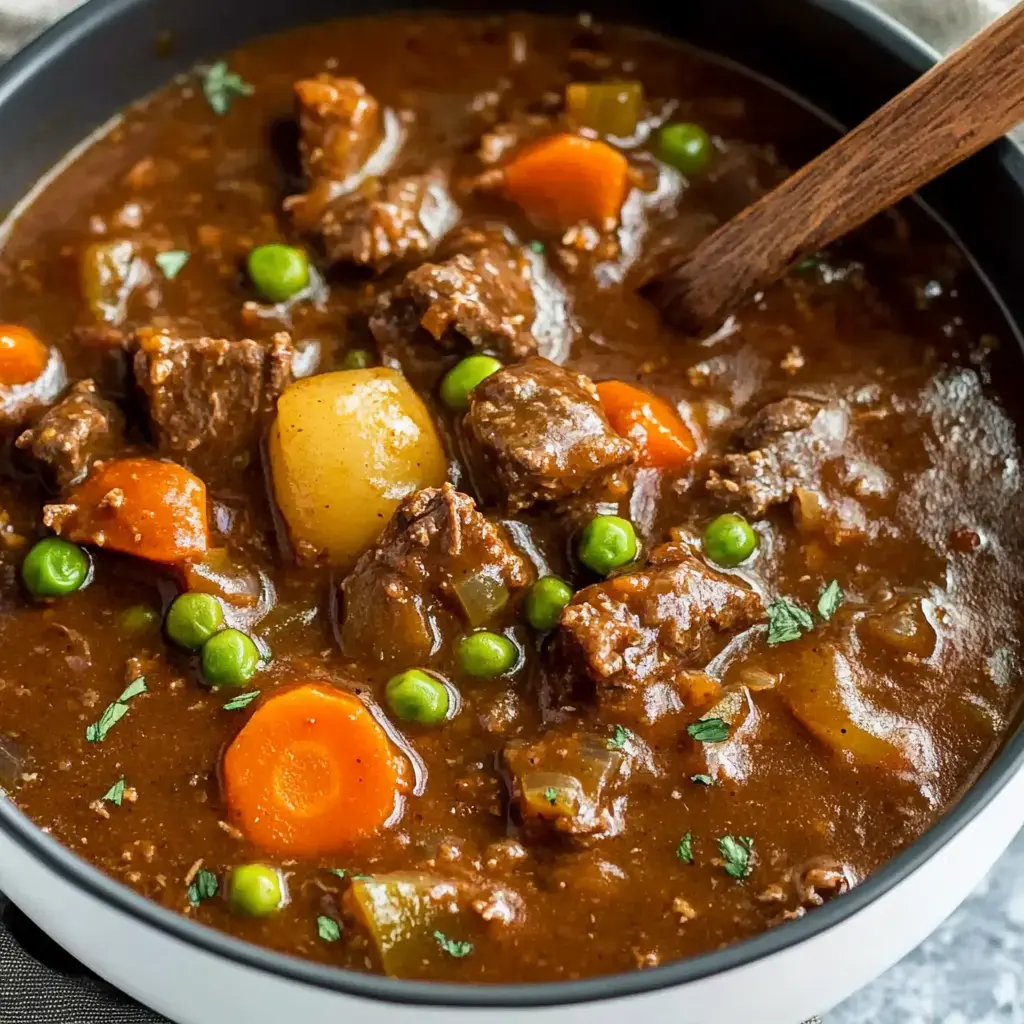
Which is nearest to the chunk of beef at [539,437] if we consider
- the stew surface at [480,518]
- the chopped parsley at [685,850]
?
the stew surface at [480,518]

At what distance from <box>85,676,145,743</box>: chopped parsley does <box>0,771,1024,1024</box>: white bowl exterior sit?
1.25 ft

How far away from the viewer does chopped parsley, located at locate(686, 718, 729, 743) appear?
305 cm

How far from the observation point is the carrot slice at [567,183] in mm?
3744

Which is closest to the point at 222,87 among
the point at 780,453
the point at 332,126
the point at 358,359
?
the point at 332,126

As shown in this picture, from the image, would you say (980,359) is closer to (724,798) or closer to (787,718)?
(787,718)

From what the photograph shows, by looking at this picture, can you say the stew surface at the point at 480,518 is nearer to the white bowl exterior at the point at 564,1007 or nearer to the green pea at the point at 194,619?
the green pea at the point at 194,619

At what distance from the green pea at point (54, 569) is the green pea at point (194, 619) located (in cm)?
26

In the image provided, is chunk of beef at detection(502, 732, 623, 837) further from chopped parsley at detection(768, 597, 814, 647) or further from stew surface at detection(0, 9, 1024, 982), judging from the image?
chopped parsley at detection(768, 597, 814, 647)

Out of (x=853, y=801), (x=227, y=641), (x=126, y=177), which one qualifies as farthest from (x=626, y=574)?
(x=126, y=177)

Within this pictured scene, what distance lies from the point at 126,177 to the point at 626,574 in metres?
1.82

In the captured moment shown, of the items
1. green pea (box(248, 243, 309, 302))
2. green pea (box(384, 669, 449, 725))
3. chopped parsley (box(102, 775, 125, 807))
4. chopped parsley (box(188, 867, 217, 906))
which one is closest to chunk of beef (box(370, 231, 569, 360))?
green pea (box(248, 243, 309, 302))

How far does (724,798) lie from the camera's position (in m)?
3.00

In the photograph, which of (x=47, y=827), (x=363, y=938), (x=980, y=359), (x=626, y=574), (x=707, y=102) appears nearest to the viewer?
(x=363, y=938)

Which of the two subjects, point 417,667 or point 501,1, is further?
point 501,1
